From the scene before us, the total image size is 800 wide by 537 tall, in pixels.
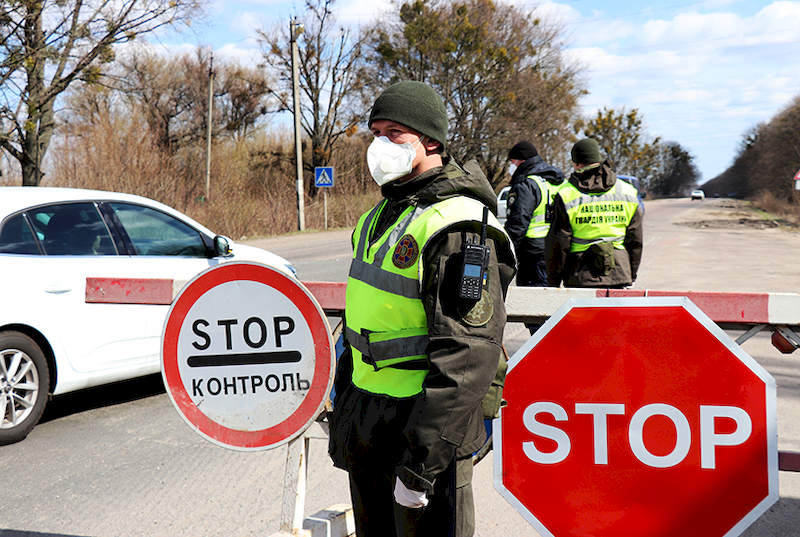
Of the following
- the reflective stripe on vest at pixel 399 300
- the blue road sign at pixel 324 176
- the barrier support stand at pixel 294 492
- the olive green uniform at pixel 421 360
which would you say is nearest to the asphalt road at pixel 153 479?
the barrier support stand at pixel 294 492

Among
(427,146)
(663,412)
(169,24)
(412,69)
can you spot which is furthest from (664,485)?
(412,69)

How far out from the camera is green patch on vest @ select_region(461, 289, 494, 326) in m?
2.02

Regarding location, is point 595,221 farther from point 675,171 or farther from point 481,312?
point 675,171

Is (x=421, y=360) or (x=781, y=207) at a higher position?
(x=781, y=207)

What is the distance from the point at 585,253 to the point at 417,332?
3.51 meters

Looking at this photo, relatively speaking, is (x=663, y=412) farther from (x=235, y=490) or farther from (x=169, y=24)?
(x=169, y=24)

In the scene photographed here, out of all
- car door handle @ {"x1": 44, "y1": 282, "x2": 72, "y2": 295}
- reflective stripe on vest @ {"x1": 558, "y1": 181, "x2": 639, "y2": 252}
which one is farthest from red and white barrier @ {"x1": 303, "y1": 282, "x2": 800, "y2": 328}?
car door handle @ {"x1": 44, "y1": 282, "x2": 72, "y2": 295}

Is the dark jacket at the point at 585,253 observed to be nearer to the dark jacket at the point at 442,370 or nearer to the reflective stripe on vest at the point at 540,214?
the reflective stripe on vest at the point at 540,214

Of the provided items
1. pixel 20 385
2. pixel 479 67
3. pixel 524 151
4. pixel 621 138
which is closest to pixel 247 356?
pixel 20 385

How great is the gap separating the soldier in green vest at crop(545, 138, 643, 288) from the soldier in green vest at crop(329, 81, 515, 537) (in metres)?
3.17

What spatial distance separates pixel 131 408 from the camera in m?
5.89

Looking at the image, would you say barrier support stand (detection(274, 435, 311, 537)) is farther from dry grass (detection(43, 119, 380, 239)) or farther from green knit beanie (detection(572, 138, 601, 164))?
dry grass (detection(43, 119, 380, 239))

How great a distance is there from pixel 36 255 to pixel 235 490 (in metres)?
2.30

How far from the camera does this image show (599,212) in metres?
5.31
